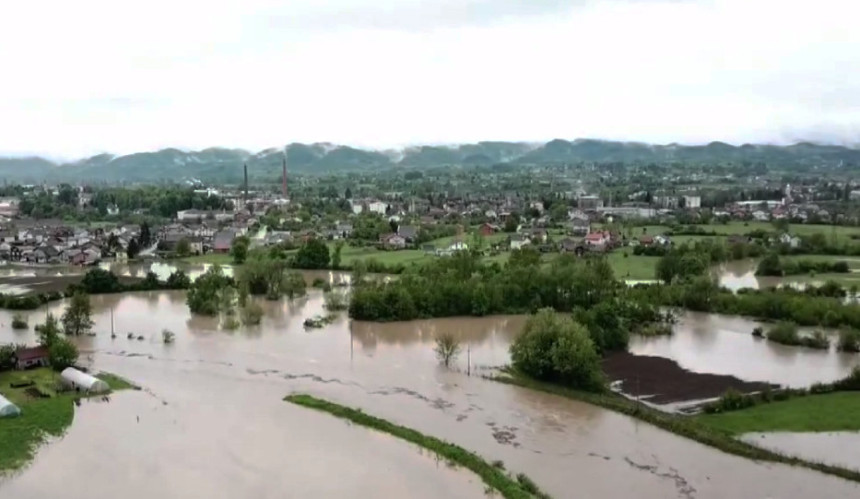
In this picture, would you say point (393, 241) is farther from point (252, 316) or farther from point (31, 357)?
point (31, 357)

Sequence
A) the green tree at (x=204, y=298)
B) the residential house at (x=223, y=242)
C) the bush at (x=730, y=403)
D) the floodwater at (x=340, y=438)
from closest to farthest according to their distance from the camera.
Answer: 1. the floodwater at (x=340, y=438)
2. the bush at (x=730, y=403)
3. the green tree at (x=204, y=298)
4. the residential house at (x=223, y=242)

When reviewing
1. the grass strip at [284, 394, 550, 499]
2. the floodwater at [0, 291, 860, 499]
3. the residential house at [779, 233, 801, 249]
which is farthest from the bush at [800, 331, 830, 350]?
the residential house at [779, 233, 801, 249]

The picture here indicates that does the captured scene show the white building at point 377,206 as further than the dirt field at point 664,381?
Yes

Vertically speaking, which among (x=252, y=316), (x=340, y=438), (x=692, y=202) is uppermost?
(x=692, y=202)

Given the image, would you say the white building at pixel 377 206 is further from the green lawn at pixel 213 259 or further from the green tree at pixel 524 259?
the green tree at pixel 524 259

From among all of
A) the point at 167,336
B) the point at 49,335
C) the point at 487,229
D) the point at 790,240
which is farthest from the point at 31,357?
the point at 790,240

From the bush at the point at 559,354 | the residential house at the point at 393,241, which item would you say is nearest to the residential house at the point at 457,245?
the residential house at the point at 393,241
